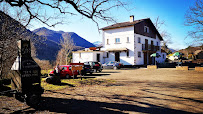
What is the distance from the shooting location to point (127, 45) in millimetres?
28250

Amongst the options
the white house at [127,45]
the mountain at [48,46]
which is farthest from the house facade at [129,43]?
the mountain at [48,46]

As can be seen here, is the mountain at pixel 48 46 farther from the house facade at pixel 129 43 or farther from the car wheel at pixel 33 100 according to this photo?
the house facade at pixel 129 43

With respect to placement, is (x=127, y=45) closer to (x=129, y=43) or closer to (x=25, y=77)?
(x=129, y=43)

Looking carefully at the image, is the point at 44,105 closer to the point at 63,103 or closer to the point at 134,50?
the point at 63,103

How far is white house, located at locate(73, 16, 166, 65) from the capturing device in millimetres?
27672

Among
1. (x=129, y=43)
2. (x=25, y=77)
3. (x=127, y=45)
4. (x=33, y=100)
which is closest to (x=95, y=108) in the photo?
(x=33, y=100)

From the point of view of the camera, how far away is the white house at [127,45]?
27.7 meters

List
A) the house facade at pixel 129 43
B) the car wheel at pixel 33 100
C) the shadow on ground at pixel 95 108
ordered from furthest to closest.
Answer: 1. the house facade at pixel 129 43
2. the car wheel at pixel 33 100
3. the shadow on ground at pixel 95 108

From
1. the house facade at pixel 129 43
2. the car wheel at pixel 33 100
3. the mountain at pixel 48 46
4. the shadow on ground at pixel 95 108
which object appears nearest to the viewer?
the shadow on ground at pixel 95 108

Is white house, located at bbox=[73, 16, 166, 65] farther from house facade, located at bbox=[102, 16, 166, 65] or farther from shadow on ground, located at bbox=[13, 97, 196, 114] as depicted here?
shadow on ground, located at bbox=[13, 97, 196, 114]

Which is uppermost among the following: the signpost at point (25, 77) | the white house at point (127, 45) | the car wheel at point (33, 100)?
the white house at point (127, 45)

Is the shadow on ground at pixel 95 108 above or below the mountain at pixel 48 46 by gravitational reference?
below

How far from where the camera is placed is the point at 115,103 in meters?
5.50

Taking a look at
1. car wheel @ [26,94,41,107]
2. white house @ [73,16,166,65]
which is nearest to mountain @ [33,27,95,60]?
car wheel @ [26,94,41,107]
